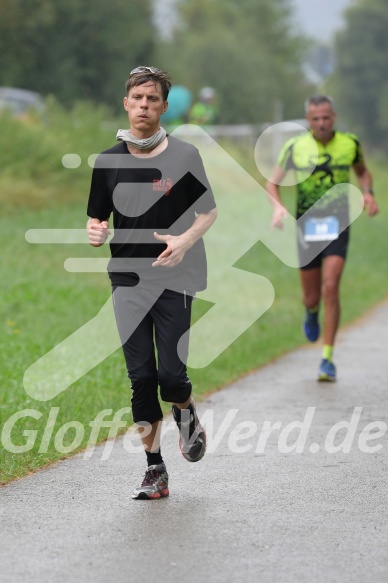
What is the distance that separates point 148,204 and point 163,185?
0.38ft

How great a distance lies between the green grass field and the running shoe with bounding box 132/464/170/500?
0.78m

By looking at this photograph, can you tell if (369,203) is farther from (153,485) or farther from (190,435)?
(153,485)

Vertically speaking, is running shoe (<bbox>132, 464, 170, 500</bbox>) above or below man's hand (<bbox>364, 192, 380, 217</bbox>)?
below

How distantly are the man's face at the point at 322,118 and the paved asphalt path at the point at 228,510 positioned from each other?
2471mm

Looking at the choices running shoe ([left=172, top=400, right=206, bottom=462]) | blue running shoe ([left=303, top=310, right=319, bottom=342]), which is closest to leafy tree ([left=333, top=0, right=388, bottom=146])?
blue running shoe ([left=303, top=310, right=319, bottom=342])

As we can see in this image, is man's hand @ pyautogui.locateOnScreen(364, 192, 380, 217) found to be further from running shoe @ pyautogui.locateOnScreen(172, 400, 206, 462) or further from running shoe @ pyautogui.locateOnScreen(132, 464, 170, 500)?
running shoe @ pyautogui.locateOnScreen(132, 464, 170, 500)

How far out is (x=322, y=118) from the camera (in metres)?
10.6

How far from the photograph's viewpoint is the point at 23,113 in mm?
28000

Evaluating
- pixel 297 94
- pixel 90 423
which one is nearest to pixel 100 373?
pixel 90 423

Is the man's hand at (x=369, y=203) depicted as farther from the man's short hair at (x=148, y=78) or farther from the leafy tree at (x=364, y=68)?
the leafy tree at (x=364, y=68)

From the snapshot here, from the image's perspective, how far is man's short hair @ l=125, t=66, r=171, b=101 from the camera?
632 cm

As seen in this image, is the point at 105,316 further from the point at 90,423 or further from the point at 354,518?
the point at 354,518

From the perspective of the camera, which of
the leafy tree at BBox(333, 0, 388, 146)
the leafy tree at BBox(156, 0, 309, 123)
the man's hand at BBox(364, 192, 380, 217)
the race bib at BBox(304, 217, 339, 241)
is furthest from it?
the leafy tree at BBox(333, 0, 388, 146)

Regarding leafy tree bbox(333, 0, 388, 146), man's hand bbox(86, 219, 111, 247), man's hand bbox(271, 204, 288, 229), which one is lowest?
leafy tree bbox(333, 0, 388, 146)
